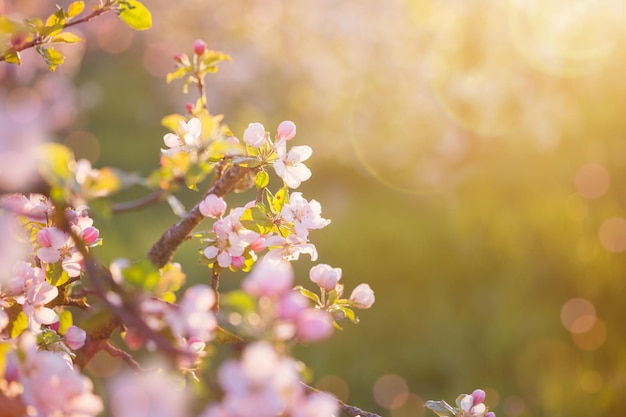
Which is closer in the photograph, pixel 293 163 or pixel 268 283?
pixel 268 283

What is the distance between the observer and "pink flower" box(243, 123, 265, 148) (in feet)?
2.81

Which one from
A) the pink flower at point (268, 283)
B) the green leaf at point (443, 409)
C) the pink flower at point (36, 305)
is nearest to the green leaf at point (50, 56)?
the pink flower at point (36, 305)

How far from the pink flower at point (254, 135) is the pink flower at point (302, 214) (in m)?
0.09

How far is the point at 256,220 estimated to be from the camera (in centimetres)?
87

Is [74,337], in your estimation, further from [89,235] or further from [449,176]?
[449,176]

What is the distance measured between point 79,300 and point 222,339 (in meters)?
0.25

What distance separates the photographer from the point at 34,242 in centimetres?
87

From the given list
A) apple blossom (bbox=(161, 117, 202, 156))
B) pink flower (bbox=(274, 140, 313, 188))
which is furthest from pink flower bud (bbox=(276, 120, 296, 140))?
apple blossom (bbox=(161, 117, 202, 156))

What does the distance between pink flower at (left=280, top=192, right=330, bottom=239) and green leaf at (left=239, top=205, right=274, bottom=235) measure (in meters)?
0.02

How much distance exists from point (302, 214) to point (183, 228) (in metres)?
0.21

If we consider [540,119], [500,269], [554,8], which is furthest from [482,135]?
[500,269]

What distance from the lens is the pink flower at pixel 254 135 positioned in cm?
86

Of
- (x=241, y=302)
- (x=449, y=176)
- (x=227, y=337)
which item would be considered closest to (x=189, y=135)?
(x=227, y=337)

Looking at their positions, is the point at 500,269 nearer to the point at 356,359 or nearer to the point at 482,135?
the point at 356,359
